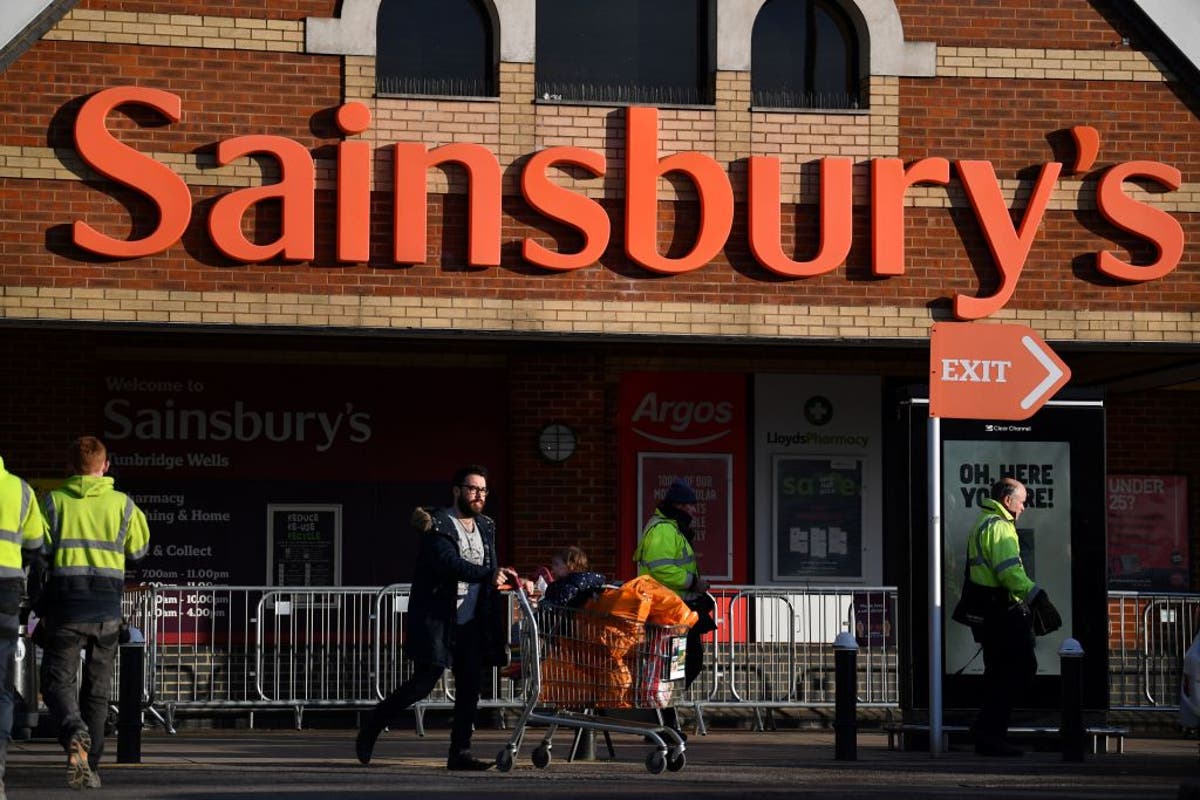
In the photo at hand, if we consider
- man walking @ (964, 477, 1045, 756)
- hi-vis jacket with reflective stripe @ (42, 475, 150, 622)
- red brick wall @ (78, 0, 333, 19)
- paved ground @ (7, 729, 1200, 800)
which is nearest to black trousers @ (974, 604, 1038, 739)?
man walking @ (964, 477, 1045, 756)

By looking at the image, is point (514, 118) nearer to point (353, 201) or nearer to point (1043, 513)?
point (353, 201)

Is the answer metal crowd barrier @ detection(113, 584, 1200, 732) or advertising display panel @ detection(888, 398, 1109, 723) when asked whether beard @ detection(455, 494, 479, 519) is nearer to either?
advertising display panel @ detection(888, 398, 1109, 723)

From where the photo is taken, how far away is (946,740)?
1470 centimetres

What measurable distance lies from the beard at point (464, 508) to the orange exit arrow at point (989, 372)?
3140 millimetres

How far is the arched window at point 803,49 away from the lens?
1872 cm

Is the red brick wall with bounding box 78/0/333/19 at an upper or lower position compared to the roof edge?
upper

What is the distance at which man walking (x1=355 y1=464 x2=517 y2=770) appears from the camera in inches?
485

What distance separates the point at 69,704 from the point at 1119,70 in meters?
11.1

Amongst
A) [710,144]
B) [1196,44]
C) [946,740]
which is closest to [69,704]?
[946,740]

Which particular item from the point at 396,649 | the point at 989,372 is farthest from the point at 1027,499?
the point at 396,649

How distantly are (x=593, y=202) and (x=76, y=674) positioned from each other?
289 inches

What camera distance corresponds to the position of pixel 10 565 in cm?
1045

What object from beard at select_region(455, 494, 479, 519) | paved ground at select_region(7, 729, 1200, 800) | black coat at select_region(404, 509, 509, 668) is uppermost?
beard at select_region(455, 494, 479, 519)

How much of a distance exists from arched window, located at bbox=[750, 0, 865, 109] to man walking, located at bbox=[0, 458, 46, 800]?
9613mm
